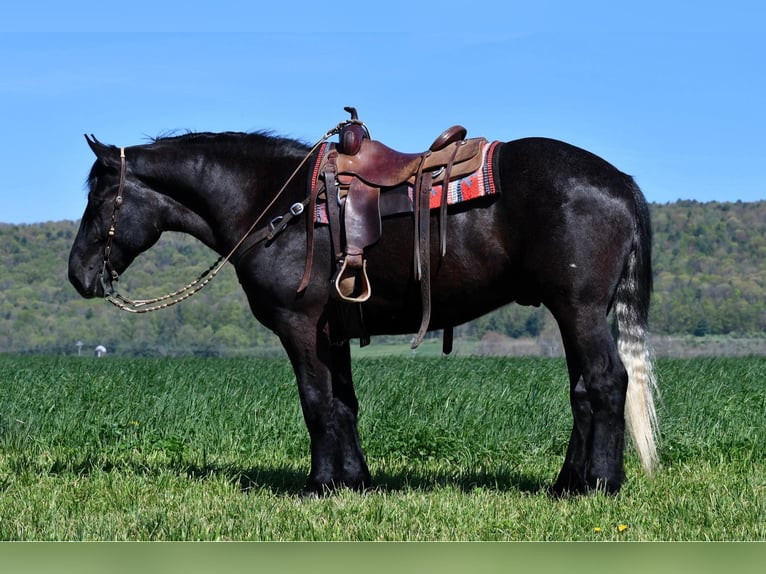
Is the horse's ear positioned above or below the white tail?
above

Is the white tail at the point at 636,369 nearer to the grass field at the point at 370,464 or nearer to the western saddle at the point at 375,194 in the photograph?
the grass field at the point at 370,464

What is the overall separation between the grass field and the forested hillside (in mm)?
87563

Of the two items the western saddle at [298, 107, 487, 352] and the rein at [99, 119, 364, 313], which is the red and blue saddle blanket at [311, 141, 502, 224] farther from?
the rein at [99, 119, 364, 313]

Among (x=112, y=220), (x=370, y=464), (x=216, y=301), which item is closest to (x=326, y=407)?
(x=370, y=464)

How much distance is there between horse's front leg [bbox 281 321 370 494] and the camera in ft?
21.5

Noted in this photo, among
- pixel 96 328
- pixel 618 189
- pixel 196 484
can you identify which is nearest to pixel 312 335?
pixel 196 484

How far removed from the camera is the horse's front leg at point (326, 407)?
21.5 ft

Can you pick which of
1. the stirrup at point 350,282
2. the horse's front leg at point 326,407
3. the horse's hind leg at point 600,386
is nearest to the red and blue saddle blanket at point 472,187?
the stirrup at point 350,282

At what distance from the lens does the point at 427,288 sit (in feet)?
20.8

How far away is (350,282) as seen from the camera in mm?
6355

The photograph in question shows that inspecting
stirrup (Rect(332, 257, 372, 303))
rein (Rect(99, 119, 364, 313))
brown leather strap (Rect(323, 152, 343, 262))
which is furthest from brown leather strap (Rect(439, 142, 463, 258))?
rein (Rect(99, 119, 364, 313))

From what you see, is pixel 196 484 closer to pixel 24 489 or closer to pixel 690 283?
pixel 24 489

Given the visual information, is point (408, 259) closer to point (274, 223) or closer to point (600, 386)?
point (274, 223)

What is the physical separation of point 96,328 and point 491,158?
123 m
